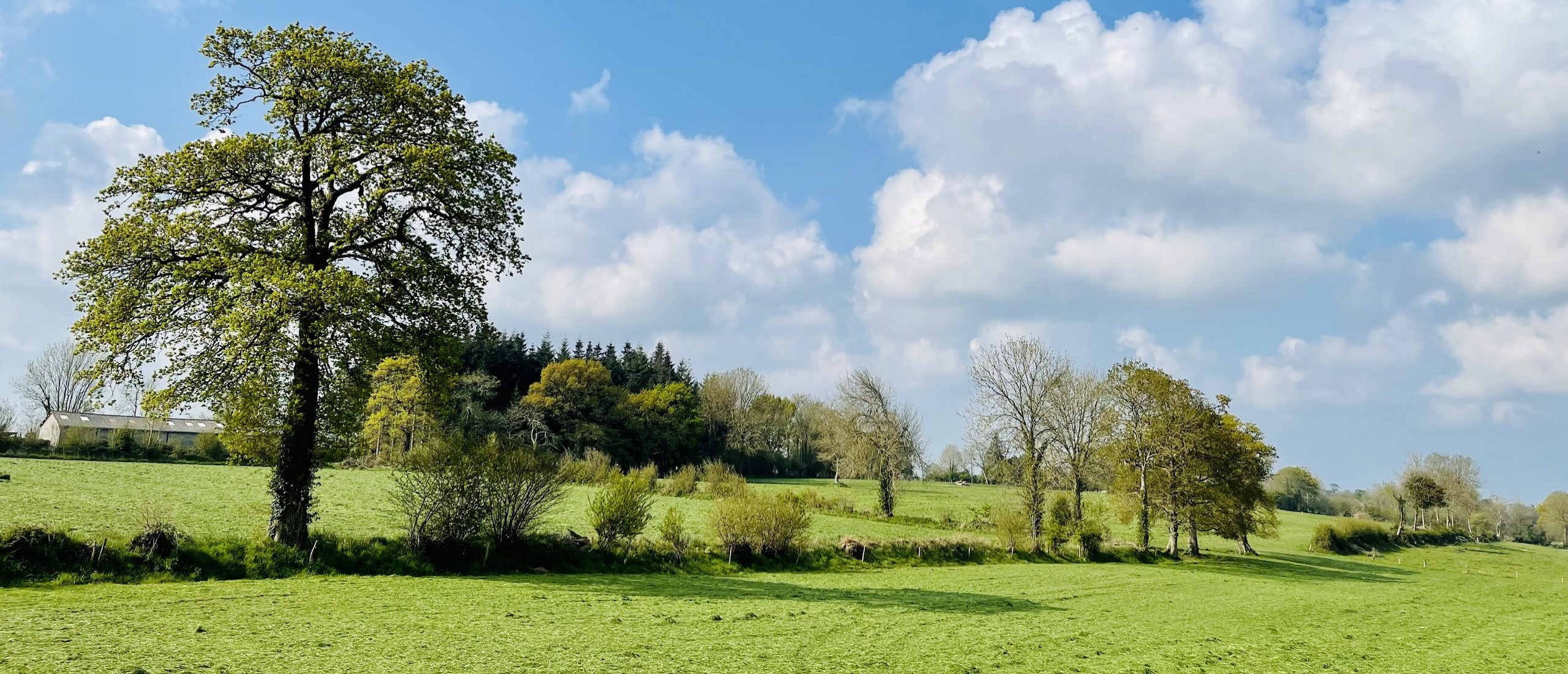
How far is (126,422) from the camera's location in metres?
73.4

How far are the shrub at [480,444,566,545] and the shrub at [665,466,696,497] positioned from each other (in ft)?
81.3

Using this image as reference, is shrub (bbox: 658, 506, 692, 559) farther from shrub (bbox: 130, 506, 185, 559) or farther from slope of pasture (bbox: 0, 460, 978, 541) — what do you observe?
shrub (bbox: 130, 506, 185, 559)

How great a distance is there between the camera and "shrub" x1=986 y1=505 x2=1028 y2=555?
1163 inches

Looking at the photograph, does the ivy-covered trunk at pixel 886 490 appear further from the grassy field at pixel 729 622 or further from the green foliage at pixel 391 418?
the green foliage at pixel 391 418

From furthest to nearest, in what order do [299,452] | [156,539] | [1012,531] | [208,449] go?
[208,449] → [1012,531] → [299,452] → [156,539]

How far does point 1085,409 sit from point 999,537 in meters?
12.5

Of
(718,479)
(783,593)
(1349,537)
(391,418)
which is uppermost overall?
(391,418)

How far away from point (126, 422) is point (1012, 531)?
8267cm

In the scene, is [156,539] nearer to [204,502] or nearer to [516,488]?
[516,488]

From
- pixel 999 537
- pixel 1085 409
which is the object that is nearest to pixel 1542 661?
pixel 999 537

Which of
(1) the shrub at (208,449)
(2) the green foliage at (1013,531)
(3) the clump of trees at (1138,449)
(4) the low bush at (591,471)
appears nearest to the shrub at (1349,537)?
(3) the clump of trees at (1138,449)

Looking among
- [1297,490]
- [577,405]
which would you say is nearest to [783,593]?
[577,405]

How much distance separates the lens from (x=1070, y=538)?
1225 inches

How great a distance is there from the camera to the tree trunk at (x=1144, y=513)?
3394 centimetres
